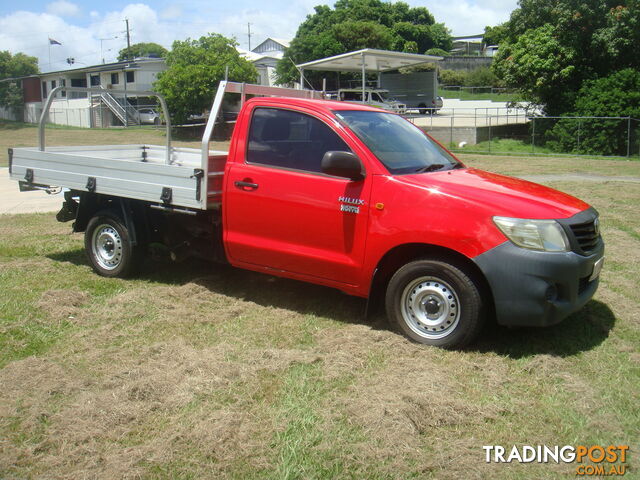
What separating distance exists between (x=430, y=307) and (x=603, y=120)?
22.9m

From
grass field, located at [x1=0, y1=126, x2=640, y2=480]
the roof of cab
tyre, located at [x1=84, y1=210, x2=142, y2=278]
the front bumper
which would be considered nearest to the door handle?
the roof of cab

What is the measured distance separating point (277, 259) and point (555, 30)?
2555cm

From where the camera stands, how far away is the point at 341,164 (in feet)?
16.6

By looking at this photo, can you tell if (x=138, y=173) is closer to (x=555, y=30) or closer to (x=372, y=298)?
(x=372, y=298)

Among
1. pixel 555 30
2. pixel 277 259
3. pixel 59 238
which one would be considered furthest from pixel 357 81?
pixel 277 259

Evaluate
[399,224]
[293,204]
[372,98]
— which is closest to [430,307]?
[399,224]

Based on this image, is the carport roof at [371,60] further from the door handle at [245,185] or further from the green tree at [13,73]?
the green tree at [13,73]

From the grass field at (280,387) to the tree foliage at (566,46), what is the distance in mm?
22574

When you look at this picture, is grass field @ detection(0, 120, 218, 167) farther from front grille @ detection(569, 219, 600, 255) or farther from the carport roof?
front grille @ detection(569, 219, 600, 255)

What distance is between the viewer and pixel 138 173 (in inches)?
255

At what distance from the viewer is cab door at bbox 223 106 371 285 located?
5.30m

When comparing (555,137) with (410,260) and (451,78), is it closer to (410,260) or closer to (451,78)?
(410,260)

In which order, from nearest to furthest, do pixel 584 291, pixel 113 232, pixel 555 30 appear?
1. pixel 584 291
2. pixel 113 232
3. pixel 555 30

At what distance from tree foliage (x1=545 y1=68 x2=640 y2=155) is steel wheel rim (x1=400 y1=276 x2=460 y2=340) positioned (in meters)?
22.7
